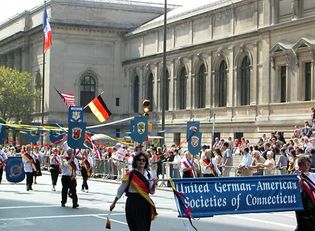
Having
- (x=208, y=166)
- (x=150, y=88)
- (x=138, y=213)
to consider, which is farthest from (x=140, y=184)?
(x=150, y=88)

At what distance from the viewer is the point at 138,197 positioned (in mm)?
11734

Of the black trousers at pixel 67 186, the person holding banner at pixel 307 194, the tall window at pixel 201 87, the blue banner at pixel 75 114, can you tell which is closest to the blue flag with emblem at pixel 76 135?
the blue banner at pixel 75 114

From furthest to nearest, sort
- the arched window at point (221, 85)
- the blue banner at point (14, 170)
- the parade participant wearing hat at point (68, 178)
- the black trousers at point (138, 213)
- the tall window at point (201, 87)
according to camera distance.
Result: the tall window at point (201, 87)
the arched window at point (221, 85)
the blue banner at point (14, 170)
the parade participant wearing hat at point (68, 178)
the black trousers at point (138, 213)

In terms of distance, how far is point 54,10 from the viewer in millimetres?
68000

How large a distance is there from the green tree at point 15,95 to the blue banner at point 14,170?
3594 cm

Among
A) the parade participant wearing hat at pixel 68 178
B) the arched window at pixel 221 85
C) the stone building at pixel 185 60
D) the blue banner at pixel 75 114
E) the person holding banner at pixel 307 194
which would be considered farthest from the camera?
the arched window at pixel 221 85

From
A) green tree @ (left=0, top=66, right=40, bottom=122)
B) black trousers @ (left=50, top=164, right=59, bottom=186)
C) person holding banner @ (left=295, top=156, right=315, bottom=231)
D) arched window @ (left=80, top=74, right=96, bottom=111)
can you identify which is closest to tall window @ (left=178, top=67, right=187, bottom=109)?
arched window @ (left=80, top=74, right=96, bottom=111)

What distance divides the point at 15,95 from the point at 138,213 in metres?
57.7

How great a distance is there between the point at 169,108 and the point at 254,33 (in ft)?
46.8

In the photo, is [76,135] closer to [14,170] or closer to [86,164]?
[86,164]

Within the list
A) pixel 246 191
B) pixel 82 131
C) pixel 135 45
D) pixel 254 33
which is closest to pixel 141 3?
pixel 135 45

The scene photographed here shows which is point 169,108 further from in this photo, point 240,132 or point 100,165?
point 100,165

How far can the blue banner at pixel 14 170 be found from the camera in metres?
31.0

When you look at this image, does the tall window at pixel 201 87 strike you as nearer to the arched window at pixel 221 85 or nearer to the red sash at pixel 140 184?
the arched window at pixel 221 85
